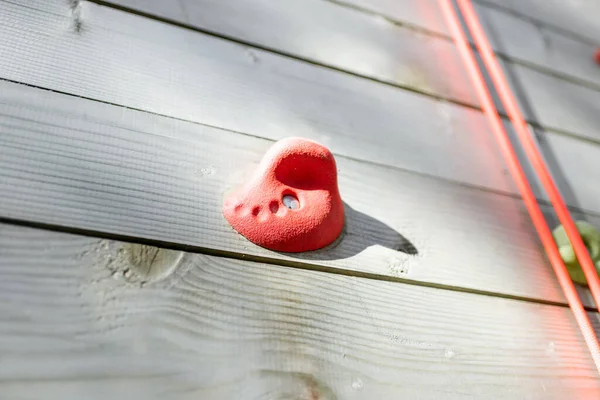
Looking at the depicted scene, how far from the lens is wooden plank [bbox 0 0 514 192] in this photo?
62 cm

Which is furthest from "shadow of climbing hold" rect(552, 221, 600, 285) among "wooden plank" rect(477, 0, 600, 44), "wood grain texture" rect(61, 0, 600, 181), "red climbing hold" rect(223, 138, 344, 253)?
"wooden plank" rect(477, 0, 600, 44)

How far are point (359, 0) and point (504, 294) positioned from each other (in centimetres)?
56

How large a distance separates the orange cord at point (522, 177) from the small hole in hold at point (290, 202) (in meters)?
0.38

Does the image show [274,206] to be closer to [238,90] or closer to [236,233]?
[236,233]

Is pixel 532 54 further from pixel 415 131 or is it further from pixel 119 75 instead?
pixel 119 75

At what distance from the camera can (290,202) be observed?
61cm

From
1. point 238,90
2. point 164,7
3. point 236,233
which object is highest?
point 164,7

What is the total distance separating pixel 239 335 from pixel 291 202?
0.17 metres

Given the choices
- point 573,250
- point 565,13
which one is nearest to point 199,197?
point 573,250

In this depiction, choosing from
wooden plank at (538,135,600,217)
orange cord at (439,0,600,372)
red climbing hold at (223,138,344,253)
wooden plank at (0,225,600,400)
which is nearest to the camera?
wooden plank at (0,225,600,400)

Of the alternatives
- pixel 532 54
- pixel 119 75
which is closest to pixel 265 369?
pixel 119 75

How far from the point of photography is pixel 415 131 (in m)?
0.81

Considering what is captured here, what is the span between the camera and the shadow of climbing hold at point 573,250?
0.75 meters

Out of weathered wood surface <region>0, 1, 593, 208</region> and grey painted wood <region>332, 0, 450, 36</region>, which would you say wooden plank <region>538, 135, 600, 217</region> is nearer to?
weathered wood surface <region>0, 1, 593, 208</region>
